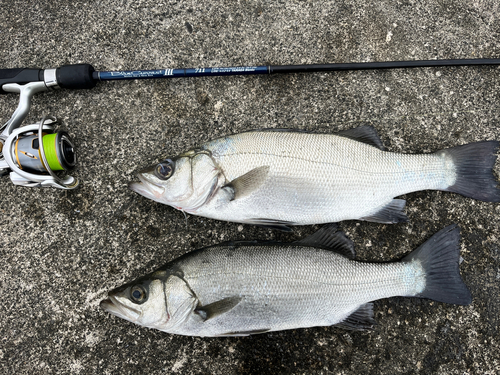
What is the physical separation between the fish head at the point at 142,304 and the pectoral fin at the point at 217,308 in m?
0.23

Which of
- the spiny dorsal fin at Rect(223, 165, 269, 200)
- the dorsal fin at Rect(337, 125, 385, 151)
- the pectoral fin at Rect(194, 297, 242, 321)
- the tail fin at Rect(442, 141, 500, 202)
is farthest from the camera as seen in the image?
the dorsal fin at Rect(337, 125, 385, 151)

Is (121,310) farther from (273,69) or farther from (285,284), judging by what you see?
(273,69)

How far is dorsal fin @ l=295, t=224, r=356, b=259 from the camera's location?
7.39 ft

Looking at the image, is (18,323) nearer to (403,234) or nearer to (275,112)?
(275,112)

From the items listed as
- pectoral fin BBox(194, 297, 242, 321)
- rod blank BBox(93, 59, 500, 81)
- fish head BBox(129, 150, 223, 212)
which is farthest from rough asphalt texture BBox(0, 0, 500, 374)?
pectoral fin BBox(194, 297, 242, 321)

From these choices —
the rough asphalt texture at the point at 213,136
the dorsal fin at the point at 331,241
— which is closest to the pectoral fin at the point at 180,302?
the rough asphalt texture at the point at 213,136

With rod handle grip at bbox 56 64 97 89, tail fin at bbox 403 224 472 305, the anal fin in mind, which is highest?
rod handle grip at bbox 56 64 97 89

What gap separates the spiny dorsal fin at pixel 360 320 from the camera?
2.18 m

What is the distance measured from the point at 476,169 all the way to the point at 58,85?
3.18 meters

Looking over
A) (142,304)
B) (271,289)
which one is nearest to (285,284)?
(271,289)

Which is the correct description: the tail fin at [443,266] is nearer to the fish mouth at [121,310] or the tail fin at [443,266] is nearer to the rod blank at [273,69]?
the rod blank at [273,69]

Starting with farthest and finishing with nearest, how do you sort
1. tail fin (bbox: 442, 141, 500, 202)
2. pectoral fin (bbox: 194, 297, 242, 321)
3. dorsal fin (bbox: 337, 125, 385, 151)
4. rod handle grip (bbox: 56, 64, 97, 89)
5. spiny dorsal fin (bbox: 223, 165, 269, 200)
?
rod handle grip (bbox: 56, 64, 97, 89) → dorsal fin (bbox: 337, 125, 385, 151) → tail fin (bbox: 442, 141, 500, 202) → spiny dorsal fin (bbox: 223, 165, 269, 200) → pectoral fin (bbox: 194, 297, 242, 321)

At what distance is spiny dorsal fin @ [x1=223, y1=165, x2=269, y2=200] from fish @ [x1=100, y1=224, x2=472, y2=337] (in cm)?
36

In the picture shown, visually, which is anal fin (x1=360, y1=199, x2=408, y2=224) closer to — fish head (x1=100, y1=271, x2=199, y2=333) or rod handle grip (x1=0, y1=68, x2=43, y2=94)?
fish head (x1=100, y1=271, x2=199, y2=333)
